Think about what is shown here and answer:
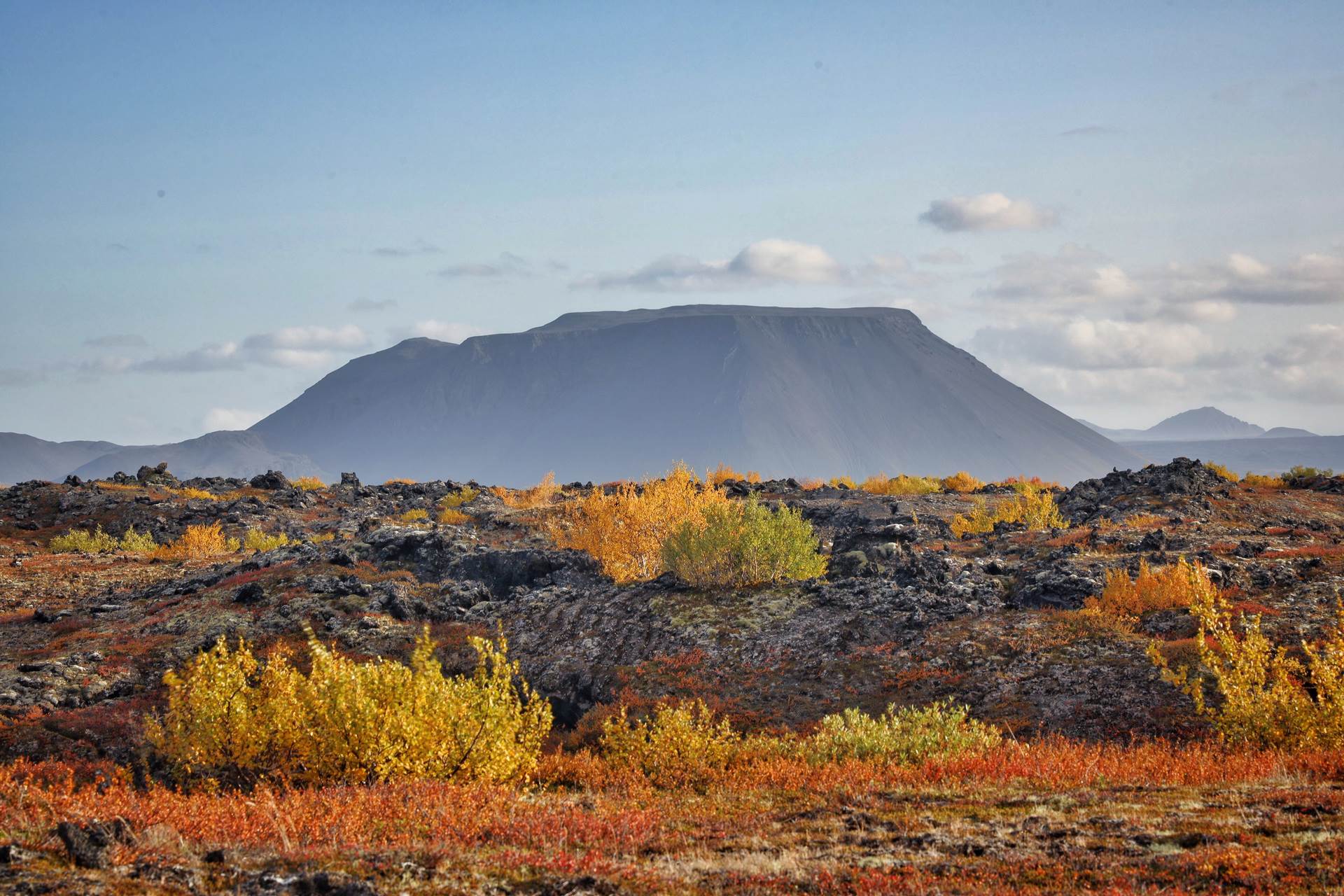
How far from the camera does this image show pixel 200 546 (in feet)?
151

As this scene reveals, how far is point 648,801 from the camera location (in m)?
12.9

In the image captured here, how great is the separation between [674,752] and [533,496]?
4851cm

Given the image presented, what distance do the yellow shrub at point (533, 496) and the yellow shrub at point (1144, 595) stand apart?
36.4 metres

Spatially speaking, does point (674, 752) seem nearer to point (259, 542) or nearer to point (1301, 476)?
point (259, 542)

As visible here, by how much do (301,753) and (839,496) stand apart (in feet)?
160

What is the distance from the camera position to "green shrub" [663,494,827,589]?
27.9 m

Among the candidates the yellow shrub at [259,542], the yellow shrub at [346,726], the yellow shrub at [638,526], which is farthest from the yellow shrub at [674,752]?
the yellow shrub at [259,542]

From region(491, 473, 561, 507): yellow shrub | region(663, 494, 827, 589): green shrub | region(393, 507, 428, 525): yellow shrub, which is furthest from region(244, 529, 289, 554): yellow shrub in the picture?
region(663, 494, 827, 589): green shrub

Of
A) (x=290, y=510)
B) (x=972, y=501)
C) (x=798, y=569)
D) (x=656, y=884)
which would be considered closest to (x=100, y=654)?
(x=798, y=569)

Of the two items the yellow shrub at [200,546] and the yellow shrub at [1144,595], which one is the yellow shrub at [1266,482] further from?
the yellow shrub at [200,546]

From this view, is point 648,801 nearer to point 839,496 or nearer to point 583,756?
point 583,756

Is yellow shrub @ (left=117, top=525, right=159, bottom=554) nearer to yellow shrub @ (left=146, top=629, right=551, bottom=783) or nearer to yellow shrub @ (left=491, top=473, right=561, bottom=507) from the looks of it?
yellow shrub @ (left=491, top=473, right=561, bottom=507)

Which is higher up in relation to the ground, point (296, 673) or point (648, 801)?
point (296, 673)

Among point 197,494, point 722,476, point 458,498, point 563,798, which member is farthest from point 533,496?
point 563,798
